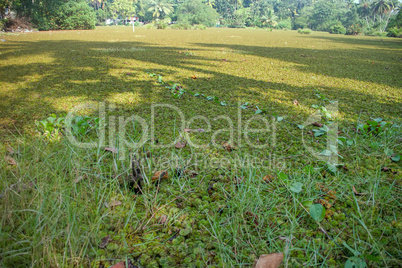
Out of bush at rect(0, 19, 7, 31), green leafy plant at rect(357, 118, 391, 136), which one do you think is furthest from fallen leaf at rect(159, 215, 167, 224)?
bush at rect(0, 19, 7, 31)

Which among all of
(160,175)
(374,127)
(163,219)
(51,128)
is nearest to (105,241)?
(163,219)

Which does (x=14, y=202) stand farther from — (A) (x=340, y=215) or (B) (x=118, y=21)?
(B) (x=118, y=21)

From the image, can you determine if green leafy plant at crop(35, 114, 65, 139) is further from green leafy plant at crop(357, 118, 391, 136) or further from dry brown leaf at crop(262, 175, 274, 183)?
green leafy plant at crop(357, 118, 391, 136)

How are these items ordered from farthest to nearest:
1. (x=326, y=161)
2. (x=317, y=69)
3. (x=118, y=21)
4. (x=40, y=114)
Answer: (x=118, y=21)
(x=317, y=69)
(x=40, y=114)
(x=326, y=161)

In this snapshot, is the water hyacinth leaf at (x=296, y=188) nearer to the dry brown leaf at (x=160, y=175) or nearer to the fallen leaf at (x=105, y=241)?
the dry brown leaf at (x=160, y=175)

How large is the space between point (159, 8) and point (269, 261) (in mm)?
38899

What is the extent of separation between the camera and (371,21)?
95.5 ft

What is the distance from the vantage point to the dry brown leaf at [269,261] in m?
0.60

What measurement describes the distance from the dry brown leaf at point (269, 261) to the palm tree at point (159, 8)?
1488 inches

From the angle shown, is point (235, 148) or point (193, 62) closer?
point (235, 148)

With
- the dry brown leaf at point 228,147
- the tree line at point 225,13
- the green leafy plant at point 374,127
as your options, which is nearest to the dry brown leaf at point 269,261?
the dry brown leaf at point 228,147

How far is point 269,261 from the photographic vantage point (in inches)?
24.0

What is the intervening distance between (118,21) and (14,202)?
4363 centimetres

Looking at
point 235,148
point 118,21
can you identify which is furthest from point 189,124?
point 118,21
